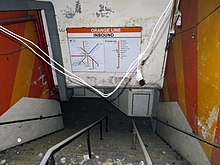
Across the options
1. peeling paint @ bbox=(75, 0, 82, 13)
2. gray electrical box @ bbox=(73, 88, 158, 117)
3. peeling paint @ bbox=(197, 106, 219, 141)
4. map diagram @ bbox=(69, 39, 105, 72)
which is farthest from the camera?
gray electrical box @ bbox=(73, 88, 158, 117)

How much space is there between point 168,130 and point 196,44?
1985 mm

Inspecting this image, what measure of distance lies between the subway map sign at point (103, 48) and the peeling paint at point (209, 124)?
1768 mm

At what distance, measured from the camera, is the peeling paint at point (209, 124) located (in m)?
1.95

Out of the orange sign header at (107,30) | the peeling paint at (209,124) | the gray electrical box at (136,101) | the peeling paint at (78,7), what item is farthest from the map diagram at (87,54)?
the peeling paint at (209,124)

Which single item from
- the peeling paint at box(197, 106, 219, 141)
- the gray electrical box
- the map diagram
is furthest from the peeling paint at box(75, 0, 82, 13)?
the gray electrical box

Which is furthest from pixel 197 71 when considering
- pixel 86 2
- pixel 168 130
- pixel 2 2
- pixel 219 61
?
pixel 2 2

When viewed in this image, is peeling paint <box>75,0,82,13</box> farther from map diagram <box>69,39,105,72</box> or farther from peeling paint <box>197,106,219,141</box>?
peeling paint <box>197,106,219,141</box>

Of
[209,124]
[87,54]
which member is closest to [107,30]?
[87,54]

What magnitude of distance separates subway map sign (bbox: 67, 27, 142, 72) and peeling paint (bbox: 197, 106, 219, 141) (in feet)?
5.80

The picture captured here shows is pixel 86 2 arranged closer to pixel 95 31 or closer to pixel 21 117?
pixel 95 31

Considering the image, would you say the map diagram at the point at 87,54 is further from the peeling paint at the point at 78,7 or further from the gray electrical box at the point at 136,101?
the gray electrical box at the point at 136,101

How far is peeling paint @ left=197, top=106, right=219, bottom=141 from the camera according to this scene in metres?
1.95

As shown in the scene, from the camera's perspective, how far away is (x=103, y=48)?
11.7ft

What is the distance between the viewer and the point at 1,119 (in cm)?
260
